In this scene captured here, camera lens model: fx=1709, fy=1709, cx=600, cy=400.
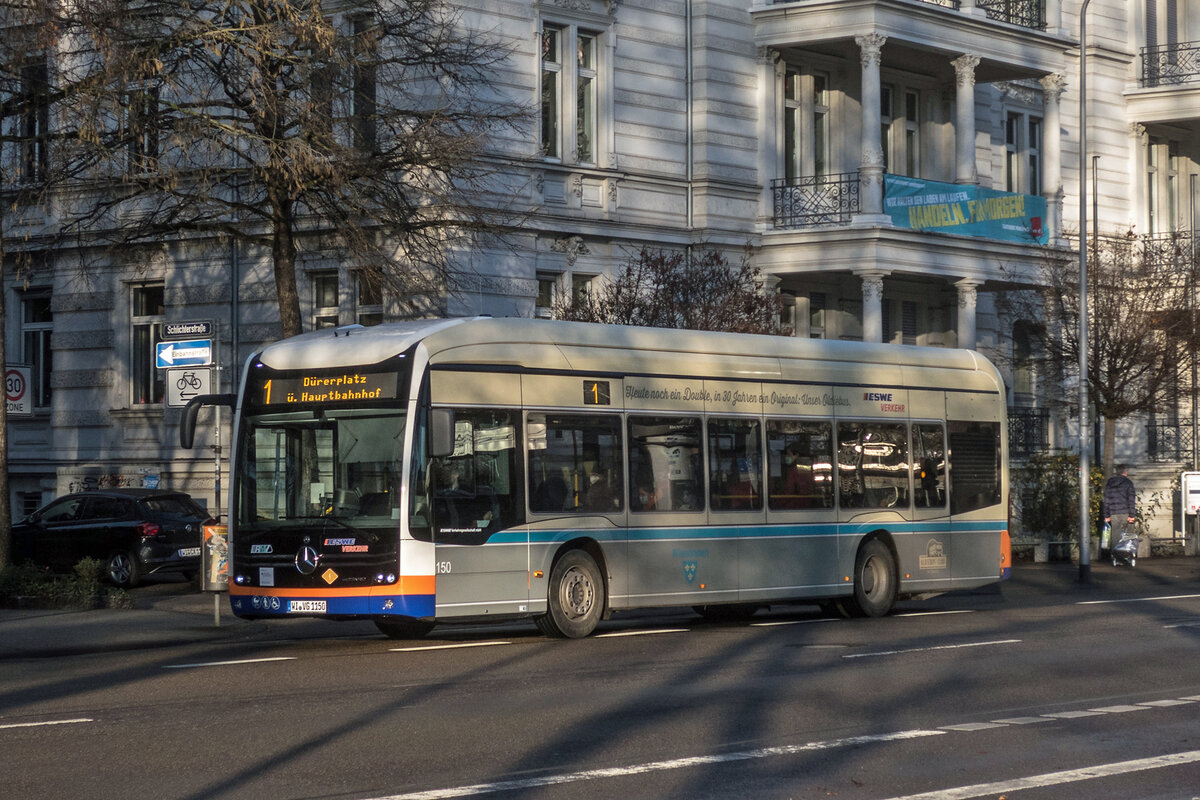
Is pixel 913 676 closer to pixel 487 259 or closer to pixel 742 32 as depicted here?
pixel 487 259

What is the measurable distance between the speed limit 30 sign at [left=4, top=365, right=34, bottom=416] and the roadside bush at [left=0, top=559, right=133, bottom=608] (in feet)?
8.58

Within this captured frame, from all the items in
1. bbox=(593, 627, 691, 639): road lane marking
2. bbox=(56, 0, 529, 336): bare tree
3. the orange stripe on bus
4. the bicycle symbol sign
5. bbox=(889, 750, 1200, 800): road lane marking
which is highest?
bbox=(56, 0, 529, 336): bare tree

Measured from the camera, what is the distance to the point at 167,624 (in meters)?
18.7

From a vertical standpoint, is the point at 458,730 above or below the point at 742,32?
below

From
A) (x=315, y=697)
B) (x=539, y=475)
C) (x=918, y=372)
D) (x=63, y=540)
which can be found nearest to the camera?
(x=315, y=697)

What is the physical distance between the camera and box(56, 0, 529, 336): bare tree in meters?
19.9

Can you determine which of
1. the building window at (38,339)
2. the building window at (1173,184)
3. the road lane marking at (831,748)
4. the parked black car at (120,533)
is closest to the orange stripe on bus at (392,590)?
the road lane marking at (831,748)

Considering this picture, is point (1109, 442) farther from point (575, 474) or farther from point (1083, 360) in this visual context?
point (575, 474)

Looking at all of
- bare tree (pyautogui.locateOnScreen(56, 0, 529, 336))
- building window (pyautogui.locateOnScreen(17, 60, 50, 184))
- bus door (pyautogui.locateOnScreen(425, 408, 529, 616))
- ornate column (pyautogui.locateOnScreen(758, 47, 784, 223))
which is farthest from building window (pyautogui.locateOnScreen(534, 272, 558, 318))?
bus door (pyautogui.locateOnScreen(425, 408, 529, 616))

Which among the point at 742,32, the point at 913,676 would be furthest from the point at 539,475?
the point at 742,32

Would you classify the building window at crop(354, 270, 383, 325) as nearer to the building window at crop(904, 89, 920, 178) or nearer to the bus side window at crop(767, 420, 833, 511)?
the bus side window at crop(767, 420, 833, 511)

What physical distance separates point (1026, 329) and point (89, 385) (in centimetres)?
2022

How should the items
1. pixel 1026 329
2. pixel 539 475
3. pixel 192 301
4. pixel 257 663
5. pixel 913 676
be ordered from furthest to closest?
pixel 1026 329 → pixel 192 301 → pixel 539 475 → pixel 257 663 → pixel 913 676

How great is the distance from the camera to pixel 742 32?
3272 centimetres
